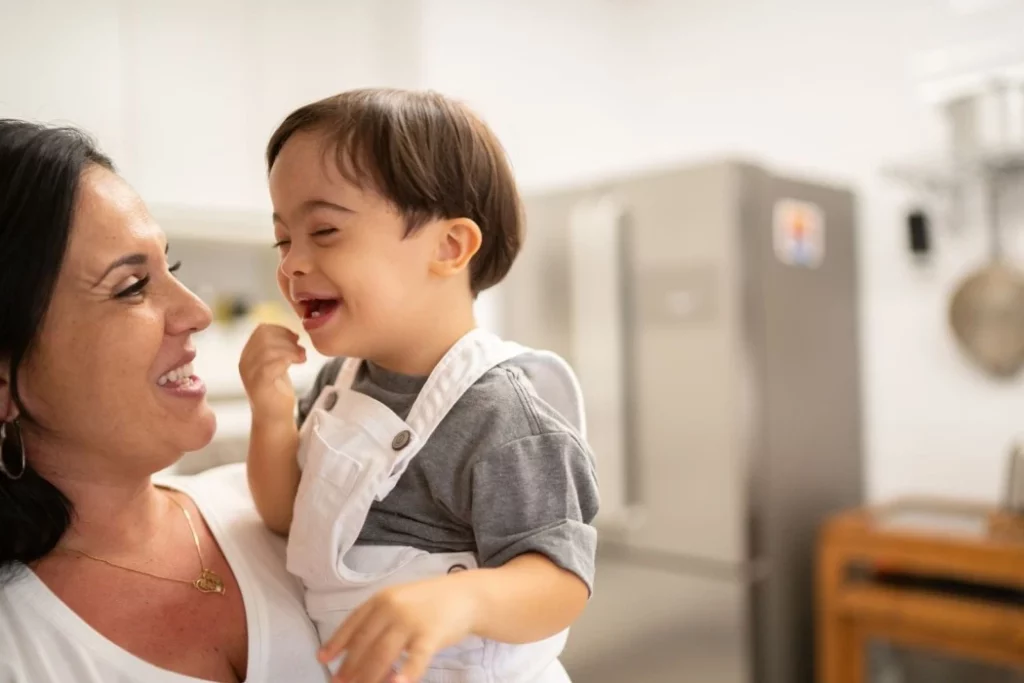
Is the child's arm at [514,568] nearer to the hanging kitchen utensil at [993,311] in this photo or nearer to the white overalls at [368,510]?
the white overalls at [368,510]

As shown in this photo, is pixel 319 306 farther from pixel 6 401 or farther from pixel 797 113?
pixel 797 113

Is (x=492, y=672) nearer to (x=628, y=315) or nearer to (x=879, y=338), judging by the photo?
(x=628, y=315)

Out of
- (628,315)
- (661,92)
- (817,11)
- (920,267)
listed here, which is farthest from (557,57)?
(920,267)

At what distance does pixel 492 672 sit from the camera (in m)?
0.68

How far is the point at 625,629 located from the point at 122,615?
64.6 inches

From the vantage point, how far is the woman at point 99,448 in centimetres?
66

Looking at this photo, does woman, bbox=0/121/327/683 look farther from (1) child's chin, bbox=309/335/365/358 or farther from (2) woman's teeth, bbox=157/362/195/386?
(1) child's chin, bbox=309/335/365/358

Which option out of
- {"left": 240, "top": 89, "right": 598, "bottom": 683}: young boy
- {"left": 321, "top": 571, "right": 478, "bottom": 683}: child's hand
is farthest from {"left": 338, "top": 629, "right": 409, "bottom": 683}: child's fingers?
{"left": 240, "top": 89, "right": 598, "bottom": 683}: young boy

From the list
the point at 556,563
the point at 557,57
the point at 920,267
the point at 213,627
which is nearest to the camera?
the point at 556,563

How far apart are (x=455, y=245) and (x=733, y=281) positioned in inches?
54.6

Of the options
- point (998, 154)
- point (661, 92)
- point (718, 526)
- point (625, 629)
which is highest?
point (661, 92)

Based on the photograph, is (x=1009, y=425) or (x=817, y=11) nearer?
(x=1009, y=425)

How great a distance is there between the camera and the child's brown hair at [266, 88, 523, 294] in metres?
0.67

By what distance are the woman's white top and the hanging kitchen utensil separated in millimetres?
1955
